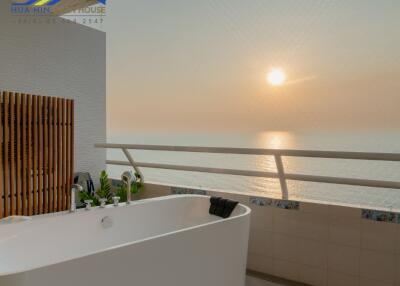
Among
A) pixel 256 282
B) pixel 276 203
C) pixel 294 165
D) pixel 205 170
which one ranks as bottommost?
pixel 256 282

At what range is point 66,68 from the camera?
4.25m

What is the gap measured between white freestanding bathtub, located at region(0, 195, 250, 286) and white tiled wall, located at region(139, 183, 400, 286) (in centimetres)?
43

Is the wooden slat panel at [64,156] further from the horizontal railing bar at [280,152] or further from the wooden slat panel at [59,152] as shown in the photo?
the horizontal railing bar at [280,152]

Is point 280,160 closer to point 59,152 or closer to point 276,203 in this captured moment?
point 276,203

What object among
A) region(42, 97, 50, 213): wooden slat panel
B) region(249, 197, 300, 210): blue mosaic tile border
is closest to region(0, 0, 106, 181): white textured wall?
region(42, 97, 50, 213): wooden slat panel

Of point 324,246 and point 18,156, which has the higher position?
point 18,156

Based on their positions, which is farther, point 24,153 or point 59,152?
point 59,152

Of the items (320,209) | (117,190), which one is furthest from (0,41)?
(320,209)

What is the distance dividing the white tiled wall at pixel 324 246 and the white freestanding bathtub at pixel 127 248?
0.43m

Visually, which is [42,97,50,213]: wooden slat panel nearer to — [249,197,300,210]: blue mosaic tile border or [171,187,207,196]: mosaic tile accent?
[171,187,207,196]: mosaic tile accent

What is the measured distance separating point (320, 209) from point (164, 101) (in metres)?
3.71

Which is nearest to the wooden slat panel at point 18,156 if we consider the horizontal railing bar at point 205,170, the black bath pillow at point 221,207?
the horizontal railing bar at point 205,170

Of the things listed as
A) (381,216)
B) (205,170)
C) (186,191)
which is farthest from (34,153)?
(381,216)

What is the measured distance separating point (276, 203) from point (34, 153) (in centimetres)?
212
